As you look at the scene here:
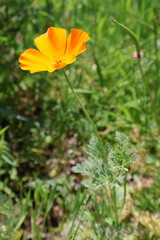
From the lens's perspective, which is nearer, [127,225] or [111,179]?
[111,179]

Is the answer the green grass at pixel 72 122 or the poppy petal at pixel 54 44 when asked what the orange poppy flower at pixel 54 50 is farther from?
the green grass at pixel 72 122

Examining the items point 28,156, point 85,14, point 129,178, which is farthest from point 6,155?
point 85,14

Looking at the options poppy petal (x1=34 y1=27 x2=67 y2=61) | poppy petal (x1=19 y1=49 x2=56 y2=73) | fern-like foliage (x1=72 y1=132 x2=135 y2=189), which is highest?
poppy petal (x1=34 y1=27 x2=67 y2=61)

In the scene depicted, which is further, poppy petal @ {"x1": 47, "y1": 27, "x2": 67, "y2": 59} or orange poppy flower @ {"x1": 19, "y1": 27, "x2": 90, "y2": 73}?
poppy petal @ {"x1": 47, "y1": 27, "x2": 67, "y2": 59}

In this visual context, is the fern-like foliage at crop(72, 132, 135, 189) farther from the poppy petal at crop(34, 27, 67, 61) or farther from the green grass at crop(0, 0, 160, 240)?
the poppy petal at crop(34, 27, 67, 61)

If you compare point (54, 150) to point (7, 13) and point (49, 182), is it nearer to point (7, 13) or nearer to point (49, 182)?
point (49, 182)

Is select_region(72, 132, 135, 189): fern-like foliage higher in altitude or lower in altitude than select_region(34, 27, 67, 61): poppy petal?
lower

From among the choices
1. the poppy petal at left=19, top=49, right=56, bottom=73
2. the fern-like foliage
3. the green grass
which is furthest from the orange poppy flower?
the green grass

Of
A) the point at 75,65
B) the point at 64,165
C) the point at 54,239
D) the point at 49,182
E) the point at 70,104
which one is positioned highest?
the point at 75,65
